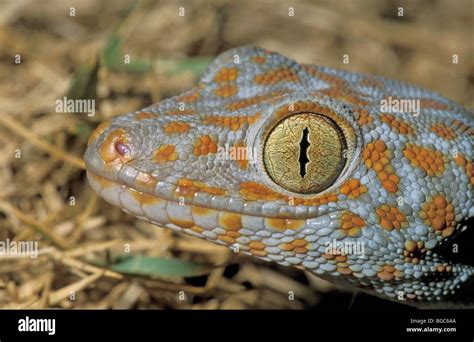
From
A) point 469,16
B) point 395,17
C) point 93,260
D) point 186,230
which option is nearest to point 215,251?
point 93,260

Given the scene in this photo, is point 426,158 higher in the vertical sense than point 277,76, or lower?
lower

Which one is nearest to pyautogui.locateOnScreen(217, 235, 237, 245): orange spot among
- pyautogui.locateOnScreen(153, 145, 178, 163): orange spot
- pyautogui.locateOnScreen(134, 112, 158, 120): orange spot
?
pyautogui.locateOnScreen(153, 145, 178, 163): orange spot

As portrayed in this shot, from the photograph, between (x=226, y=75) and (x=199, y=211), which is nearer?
(x=199, y=211)

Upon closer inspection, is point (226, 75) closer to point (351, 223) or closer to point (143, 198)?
point (143, 198)

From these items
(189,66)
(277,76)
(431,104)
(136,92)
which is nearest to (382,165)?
(431,104)

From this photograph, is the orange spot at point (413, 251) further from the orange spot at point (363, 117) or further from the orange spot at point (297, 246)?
the orange spot at point (363, 117)

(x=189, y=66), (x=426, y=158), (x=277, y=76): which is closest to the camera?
(x=426, y=158)
